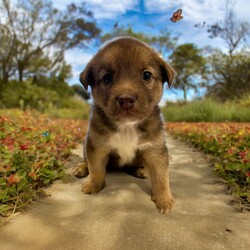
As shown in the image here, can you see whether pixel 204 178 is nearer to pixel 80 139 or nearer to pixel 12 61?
pixel 80 139

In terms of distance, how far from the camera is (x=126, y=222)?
7.54ft

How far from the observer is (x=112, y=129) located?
2.89 metres

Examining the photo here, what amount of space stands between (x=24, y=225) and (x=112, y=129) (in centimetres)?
112

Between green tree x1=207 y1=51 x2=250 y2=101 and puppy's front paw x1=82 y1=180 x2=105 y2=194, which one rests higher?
green tree x1=207 y1=51 x2=250 y2=101

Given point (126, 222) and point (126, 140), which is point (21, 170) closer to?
point (126, 140)

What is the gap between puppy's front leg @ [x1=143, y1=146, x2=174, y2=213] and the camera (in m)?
2.66

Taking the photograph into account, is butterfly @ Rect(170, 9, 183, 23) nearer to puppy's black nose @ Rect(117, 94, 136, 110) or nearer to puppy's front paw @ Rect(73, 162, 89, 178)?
puppy's black nose @ Rect(117, 94, 136, 110)

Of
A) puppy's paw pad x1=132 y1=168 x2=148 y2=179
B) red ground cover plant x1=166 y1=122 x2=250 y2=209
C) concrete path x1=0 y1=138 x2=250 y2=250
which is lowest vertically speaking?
concrete path x1=0 y1=138 x2=250 y2=250

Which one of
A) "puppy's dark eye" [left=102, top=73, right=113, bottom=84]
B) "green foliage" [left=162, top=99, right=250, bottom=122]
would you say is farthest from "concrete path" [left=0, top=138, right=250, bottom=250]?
"green foliage" [left=162, top=99, right=250, bottom=122]

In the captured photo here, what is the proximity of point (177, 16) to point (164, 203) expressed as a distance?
1544 mm

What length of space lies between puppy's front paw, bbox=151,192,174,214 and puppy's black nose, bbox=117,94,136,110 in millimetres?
830

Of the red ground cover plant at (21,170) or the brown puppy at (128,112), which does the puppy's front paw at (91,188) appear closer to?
the brown puppy at (128,112)

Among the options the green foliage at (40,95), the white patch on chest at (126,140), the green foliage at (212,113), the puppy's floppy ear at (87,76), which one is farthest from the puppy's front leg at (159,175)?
the green foliage at (40,95)

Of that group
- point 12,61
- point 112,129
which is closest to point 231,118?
point 112,129
